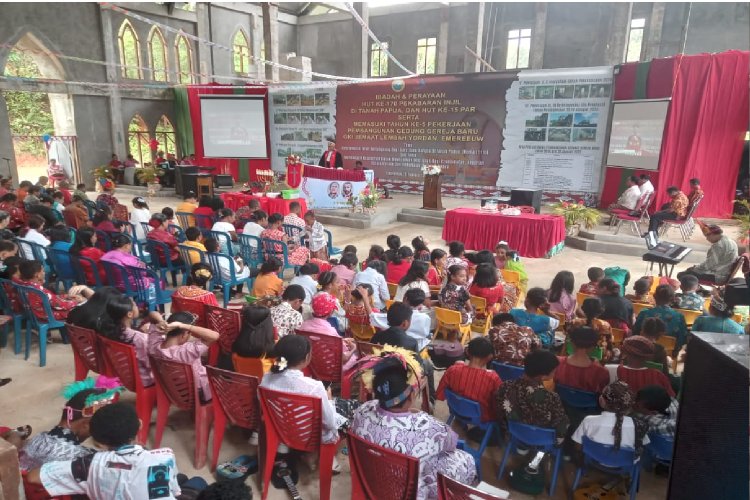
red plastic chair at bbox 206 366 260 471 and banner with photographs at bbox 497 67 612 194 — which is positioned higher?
banner with photographs at bbox 497 67 612 194

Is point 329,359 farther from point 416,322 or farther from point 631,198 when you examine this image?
point 631,198

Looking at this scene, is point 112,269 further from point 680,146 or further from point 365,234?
point 680,146

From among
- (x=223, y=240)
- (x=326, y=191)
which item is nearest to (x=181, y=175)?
(x=326, y=191)

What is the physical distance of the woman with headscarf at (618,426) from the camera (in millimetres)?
2256

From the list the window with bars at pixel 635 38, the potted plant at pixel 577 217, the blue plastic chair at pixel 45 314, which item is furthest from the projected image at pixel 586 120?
the blue plastic chair at pixel 45 314

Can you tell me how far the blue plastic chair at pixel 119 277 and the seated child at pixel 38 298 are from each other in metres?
0.49

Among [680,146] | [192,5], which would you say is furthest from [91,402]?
[192,5]

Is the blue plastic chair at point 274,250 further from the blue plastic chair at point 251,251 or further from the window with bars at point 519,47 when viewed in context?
the window with bars at point 519,47

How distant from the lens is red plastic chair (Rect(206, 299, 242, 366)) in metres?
3.31

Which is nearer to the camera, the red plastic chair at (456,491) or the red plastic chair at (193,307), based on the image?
the red plastic chair at (456,491)

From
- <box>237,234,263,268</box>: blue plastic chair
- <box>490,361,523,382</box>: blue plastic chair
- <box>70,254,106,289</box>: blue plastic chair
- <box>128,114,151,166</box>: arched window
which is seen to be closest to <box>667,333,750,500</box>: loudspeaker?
<box>490,361,523,382</box>: blue plastic chair

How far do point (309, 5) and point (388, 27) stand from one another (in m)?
4.15

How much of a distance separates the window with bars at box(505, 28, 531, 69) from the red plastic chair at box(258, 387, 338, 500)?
661 inches

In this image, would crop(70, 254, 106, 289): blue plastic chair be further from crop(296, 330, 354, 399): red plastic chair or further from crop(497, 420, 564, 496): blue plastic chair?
crop(497, 420, 564, 496): blue plastic chair
